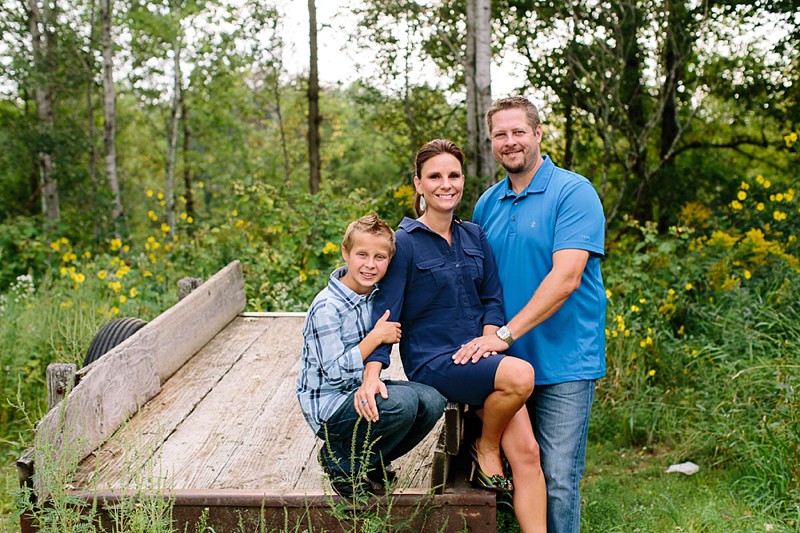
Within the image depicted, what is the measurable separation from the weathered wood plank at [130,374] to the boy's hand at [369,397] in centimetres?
87

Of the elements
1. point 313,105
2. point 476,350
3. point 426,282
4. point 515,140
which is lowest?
point 476,350

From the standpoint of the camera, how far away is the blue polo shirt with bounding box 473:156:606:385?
331 centimetres

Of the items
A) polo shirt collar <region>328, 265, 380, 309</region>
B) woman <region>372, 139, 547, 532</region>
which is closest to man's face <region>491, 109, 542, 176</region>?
woman <region>372, 139, 547, 532</region>

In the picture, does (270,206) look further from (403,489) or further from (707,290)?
(403,489)

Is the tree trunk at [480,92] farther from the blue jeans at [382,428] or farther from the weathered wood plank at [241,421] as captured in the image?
the blue jeans at [382,428]

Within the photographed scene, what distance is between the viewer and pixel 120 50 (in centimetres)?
2222

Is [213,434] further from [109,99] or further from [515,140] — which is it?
[109,99]

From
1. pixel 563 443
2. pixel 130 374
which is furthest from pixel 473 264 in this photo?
pixel 130 374

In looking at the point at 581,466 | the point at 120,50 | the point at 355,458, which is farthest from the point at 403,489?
the point at 120,50

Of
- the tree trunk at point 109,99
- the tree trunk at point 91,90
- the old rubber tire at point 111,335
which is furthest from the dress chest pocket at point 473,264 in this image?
the tree trunk at point 91,90

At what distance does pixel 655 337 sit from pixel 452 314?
3.84 metres

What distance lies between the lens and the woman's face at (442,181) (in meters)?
3.23

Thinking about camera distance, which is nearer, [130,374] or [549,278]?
[549,278]

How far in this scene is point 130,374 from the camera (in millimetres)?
4184
